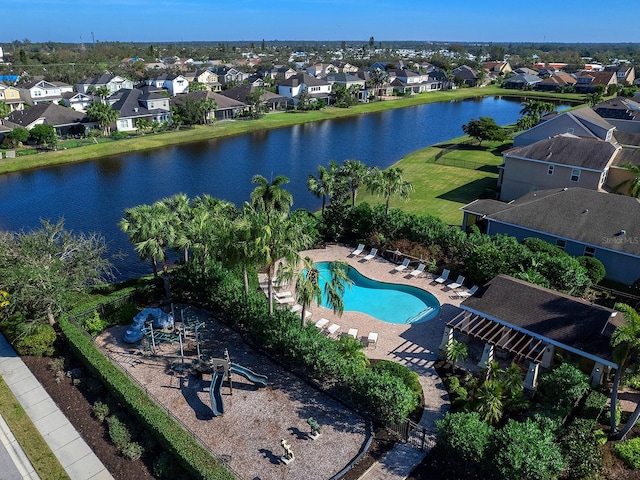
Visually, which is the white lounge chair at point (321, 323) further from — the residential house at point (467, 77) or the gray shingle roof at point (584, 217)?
the residential house at point (467, 77)

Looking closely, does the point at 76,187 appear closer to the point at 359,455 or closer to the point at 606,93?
the point at 359,455

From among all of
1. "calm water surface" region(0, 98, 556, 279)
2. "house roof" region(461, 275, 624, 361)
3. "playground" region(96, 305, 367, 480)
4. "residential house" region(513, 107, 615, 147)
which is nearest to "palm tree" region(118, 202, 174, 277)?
"playground" region(96, 305, 367, 480)

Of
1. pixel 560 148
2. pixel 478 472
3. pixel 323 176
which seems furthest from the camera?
pixel 560 148

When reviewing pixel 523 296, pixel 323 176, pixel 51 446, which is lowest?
pixel 51 446

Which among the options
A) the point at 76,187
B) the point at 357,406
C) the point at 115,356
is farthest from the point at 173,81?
the point at 357,406

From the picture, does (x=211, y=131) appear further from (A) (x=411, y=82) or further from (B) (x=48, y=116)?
(A) (x=411, y=82)

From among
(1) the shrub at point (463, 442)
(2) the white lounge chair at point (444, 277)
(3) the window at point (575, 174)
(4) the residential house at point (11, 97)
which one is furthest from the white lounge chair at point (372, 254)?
(4) the residential house at point (11, 97)
